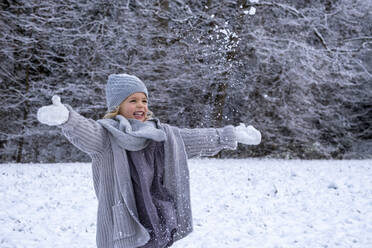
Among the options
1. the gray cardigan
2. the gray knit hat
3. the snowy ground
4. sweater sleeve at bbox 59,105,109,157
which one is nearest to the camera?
sweater sleeve at bbox 59,105,109,157

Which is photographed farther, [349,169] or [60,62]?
[60,62]

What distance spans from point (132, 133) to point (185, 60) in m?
10.2

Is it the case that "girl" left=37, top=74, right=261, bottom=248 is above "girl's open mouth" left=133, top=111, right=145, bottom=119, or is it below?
below

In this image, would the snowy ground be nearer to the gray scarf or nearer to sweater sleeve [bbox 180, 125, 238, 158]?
sweater sleeve [bbox 180, 125, 238, 158]

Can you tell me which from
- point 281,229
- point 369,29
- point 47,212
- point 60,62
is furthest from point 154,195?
point 369,29

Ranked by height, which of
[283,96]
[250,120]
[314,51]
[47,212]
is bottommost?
[47,212]

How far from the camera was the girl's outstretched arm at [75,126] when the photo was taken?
1.67 meters

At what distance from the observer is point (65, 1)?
11516 mm

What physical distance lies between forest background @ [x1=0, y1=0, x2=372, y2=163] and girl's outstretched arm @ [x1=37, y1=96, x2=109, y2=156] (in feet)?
30.8

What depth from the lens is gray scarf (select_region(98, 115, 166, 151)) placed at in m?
1.99

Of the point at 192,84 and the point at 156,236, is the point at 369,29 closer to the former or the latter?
the point at 192,84

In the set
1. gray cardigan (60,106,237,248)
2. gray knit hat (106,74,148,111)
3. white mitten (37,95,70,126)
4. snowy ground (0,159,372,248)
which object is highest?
gray knit hat (106,74,148,111)

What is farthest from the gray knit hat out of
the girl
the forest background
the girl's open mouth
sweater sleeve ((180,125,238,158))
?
the forest background

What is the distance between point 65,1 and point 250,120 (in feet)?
25.2
